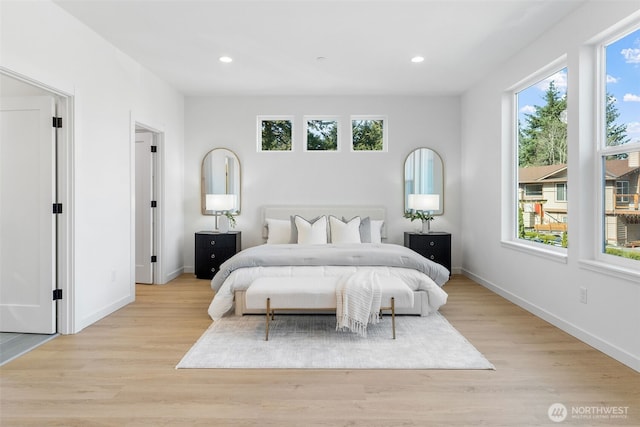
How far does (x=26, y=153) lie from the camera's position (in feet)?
10.9

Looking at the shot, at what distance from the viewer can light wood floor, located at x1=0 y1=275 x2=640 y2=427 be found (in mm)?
2057

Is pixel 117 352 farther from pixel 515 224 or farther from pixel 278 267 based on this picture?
pixel 515 224

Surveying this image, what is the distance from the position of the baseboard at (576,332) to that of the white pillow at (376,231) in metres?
1.59

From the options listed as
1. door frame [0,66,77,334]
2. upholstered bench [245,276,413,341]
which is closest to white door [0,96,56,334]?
door frame [0,66,77,334]

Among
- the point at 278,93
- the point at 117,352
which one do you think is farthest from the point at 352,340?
the point at 278,93

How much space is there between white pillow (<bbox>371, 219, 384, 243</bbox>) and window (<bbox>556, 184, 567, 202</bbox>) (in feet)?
7.76

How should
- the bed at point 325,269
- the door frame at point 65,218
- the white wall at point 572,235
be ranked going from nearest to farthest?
the white wall at point 572,235 → the door frame at point 65,218 → the bed at point 325,269

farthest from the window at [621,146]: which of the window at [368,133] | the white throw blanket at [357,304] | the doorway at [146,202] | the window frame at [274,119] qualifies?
the doorway at [146,202]

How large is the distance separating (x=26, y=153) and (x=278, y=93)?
3.40 m

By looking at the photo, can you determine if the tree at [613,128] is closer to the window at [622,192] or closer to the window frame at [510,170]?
the window at [622,192]

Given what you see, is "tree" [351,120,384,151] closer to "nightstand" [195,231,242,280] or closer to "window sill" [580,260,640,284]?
"nightstand" [195,231,242,280]

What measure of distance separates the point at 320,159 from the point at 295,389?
13.7 ft

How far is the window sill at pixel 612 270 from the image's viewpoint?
2.63m

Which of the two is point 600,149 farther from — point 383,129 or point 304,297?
point 383,129
